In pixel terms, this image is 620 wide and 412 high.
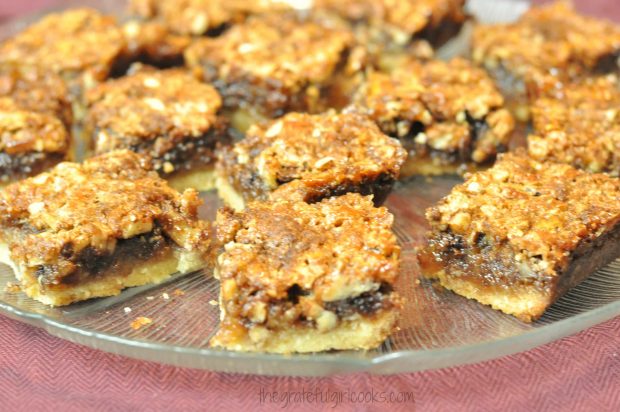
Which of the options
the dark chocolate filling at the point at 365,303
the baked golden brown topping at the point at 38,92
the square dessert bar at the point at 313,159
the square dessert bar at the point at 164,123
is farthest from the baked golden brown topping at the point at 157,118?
the dark chocolate filling at the point at 365,303

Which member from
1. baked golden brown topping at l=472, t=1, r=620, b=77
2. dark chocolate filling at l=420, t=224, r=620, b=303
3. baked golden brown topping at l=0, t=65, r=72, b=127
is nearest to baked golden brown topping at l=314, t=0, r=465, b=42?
baked golden brown topping at l=472, t=1, r=620, b=77

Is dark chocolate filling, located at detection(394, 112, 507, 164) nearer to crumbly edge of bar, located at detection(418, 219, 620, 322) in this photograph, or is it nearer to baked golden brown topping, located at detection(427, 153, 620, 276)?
baked golden brown topping, located at detection(427, 153, 620, 276)

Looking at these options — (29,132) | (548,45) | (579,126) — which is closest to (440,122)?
(579,126)

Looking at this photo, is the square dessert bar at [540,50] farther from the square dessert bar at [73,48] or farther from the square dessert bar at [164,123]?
the square dessert bar at [73,48]

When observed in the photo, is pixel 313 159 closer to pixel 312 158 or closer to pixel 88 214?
pixel 312 158

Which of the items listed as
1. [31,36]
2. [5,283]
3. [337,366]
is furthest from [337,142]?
[31,36]

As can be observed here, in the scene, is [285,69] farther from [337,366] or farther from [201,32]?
[337,366]
